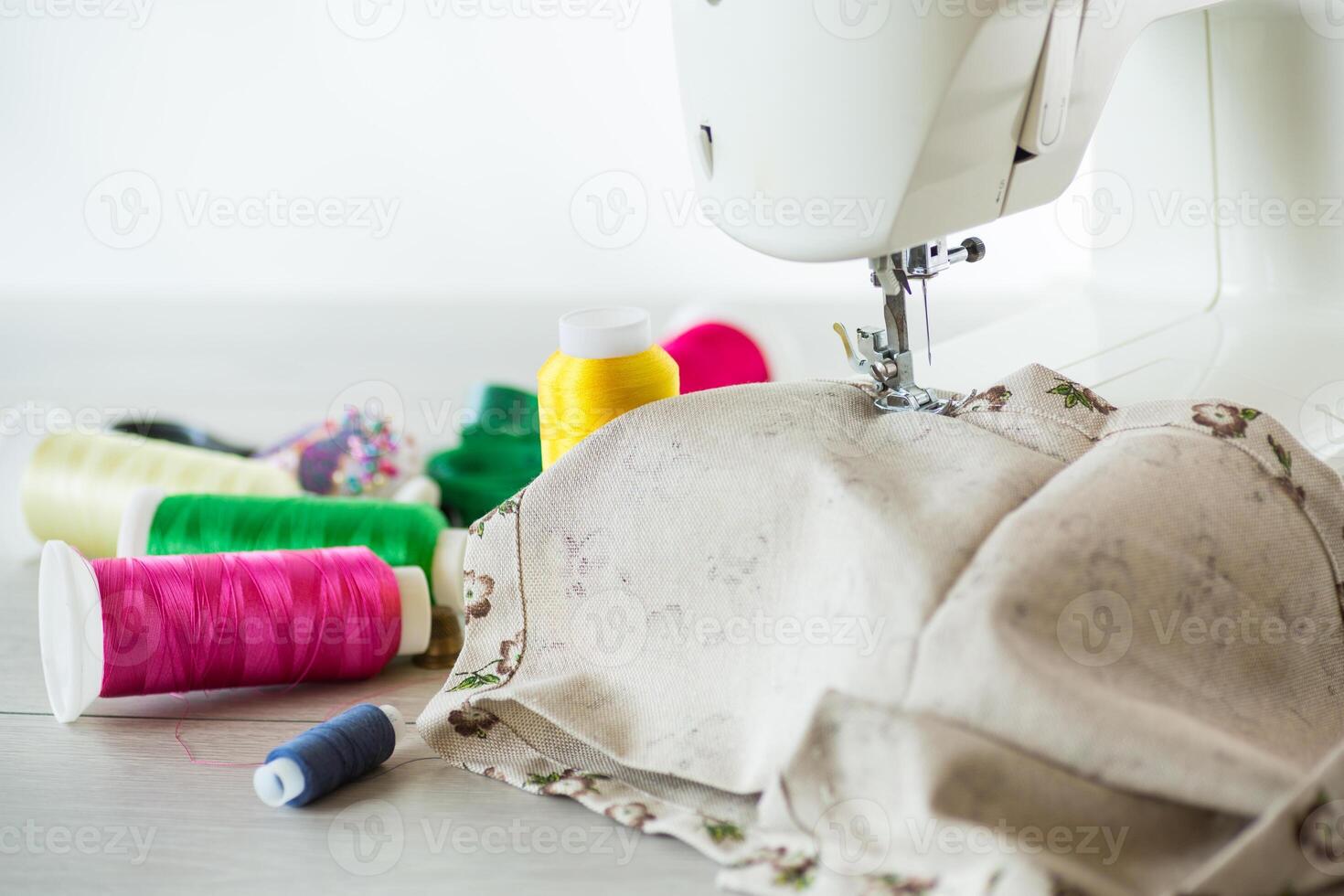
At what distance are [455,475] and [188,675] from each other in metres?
0.48

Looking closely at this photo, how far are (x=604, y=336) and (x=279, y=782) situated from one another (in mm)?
431

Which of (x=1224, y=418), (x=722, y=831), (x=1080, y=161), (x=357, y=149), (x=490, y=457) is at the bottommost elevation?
(x=722, y=831)

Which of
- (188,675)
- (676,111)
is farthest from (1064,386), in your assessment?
(676,111)

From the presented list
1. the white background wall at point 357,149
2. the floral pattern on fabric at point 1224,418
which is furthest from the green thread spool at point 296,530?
the white background wall at point 357,149

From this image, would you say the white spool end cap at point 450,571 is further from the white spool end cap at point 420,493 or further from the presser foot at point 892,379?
the presser foot at point 892,379

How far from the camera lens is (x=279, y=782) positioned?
94 centimetres

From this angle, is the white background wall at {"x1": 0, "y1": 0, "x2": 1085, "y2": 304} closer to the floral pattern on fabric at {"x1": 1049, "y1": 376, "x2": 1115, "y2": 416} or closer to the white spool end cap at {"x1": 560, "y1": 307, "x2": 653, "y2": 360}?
the white spool end cap at {"x1": 560, "y1": 307, "x2": 653, "y2": 360}

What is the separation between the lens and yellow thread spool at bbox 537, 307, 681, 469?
1.12m

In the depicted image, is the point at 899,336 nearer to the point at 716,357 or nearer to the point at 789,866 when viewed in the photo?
the point at 789,866

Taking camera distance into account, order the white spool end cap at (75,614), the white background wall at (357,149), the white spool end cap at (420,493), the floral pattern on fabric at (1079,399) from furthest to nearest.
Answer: the white background wall at (357,149)
the white spool end cap at (420,493)
the white spool end cap at (75,614)
the floral pattern on fabric at (1079,399)

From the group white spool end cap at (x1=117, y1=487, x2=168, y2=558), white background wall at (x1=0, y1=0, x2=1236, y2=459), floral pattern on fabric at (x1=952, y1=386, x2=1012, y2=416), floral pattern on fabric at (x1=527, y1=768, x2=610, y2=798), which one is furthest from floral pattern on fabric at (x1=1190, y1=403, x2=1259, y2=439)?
white background wall at (x1=0, y1=0, x2=1236, y2=459)

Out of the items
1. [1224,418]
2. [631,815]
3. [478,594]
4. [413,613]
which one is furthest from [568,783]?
[1224,418]

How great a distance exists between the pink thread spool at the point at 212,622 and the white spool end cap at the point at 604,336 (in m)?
0.26

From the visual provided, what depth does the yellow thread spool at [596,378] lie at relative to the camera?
1.12 m
